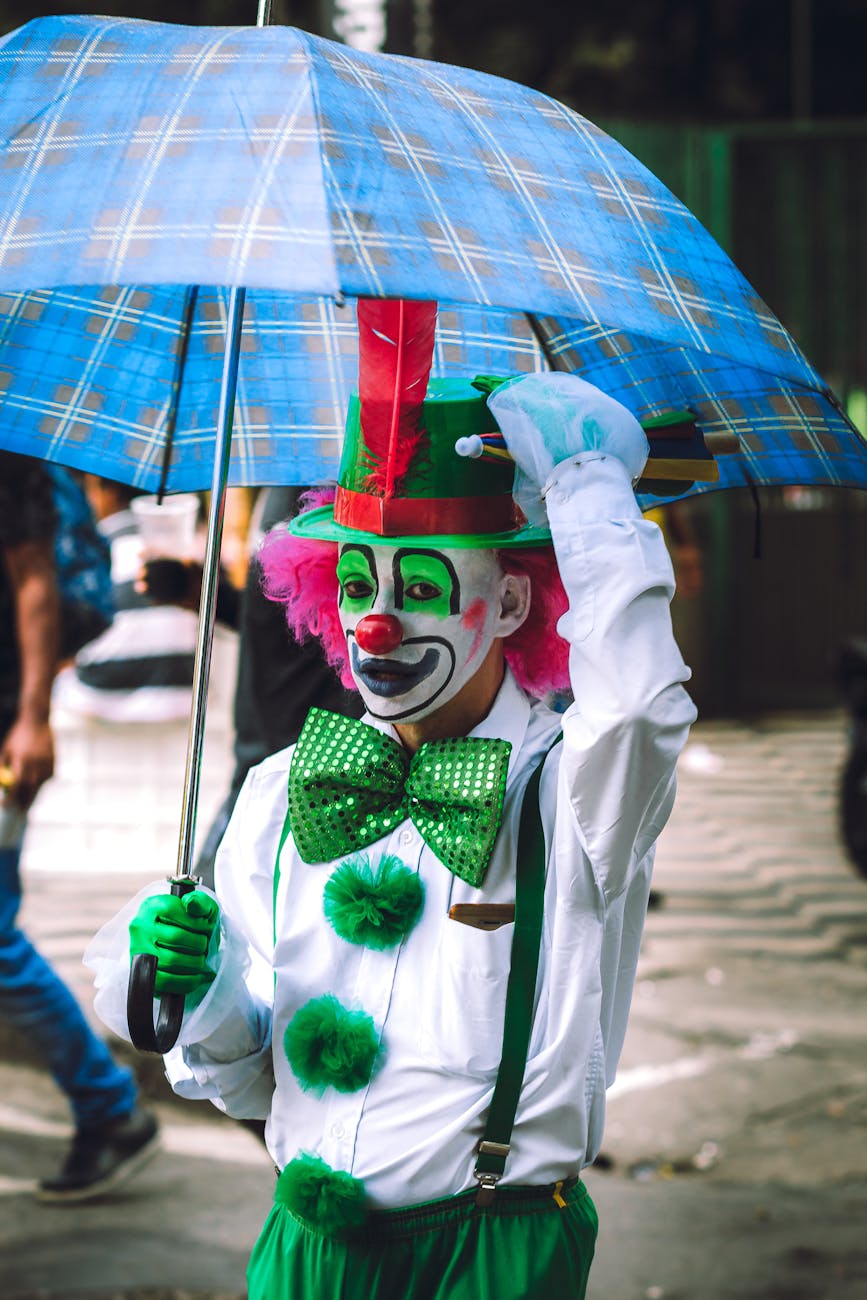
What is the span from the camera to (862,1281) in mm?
3924

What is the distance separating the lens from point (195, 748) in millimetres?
2244

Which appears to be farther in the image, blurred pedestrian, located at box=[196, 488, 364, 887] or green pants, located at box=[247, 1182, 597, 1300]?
blurred pedestrian, located at box=[196, 488, 364, 887]

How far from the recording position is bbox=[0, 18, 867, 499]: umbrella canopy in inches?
70.1

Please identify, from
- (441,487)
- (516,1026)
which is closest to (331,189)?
(441,487)

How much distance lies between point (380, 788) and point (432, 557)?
318mm

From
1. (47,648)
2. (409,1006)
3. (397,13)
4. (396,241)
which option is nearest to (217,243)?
(396,241)

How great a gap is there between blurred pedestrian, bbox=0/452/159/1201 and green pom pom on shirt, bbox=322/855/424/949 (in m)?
2.20

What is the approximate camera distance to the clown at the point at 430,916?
2100 mm

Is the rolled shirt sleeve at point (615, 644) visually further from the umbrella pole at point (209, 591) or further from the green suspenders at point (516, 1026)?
the umbrella pole at point (209, 591)

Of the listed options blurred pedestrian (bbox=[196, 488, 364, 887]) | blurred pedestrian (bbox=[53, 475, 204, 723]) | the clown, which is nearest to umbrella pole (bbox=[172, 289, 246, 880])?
the clown

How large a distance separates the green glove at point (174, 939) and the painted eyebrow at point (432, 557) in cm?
48

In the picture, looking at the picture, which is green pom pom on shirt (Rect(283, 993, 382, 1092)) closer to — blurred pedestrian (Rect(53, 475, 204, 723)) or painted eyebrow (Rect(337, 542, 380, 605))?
painted eyebrow (Rect(337, 542, 380, 605))

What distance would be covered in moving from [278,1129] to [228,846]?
395 mm

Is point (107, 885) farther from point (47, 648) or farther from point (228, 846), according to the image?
point (228, 846)
